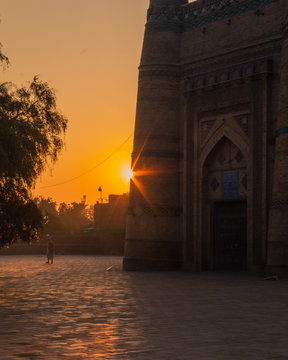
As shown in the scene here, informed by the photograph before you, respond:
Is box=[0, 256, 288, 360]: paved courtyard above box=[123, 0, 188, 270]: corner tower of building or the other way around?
the other way around

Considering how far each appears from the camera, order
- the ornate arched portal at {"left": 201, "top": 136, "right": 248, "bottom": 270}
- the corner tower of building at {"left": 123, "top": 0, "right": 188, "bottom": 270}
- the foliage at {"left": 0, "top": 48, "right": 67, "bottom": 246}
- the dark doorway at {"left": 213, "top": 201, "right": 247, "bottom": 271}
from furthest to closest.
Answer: the corner tower of building at {"left": 123, "top": 0, "right": 188, "bottom": 270} < the dark doorway at {"left": 213, "top": 201, "right": 247, "bottom": 271} < the ornate arched portal at {"left": 201, "top": 136, "right": 248, "bottom": 270} < the foliage at {"left": 0, "top": 48, "right": 67, "bottom": 246}

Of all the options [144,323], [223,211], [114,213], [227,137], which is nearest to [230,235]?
[223,211]

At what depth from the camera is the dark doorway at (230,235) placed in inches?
1116

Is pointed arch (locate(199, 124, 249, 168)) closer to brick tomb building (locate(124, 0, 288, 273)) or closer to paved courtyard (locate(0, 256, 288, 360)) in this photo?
brick tomb building (locate(124, 0, 288, 273))

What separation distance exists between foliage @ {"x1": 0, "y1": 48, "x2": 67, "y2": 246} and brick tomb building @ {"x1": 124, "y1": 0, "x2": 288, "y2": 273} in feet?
29.4

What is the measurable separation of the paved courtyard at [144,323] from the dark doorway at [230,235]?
30.6 ft

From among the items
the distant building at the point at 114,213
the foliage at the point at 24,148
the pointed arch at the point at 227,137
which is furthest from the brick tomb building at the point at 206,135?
the distant building at the point at 114,213

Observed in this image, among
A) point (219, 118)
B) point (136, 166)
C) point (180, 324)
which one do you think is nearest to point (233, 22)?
point (219, 118)

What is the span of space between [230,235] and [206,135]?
4.21 m

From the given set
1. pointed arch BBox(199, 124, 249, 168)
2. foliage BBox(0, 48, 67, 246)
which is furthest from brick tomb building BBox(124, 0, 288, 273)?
foliage BBox(0, 48, 67, 246)

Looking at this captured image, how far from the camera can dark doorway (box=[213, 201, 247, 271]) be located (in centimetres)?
2834

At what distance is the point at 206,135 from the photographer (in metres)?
28.9

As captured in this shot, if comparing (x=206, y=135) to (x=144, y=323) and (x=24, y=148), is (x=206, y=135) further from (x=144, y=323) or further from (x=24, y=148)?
(x=144, y=323)

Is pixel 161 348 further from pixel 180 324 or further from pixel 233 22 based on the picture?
pixel 233 22
